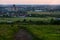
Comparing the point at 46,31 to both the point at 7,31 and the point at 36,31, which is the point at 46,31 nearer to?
the point at 36,31

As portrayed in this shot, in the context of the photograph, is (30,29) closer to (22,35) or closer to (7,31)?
(22,35)

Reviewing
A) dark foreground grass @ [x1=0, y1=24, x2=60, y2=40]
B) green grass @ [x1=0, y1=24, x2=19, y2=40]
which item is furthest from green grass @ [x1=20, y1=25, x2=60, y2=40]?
green grass @ [x1=0, y1=24, x2=19, y2=40]

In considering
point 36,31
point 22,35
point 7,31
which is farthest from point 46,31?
point 7,31

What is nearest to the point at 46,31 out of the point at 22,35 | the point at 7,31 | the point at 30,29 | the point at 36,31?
the point at 36,31

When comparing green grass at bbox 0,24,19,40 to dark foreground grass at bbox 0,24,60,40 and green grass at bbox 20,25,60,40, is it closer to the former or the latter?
dark foreground grass at bbox 0,24,60,40
